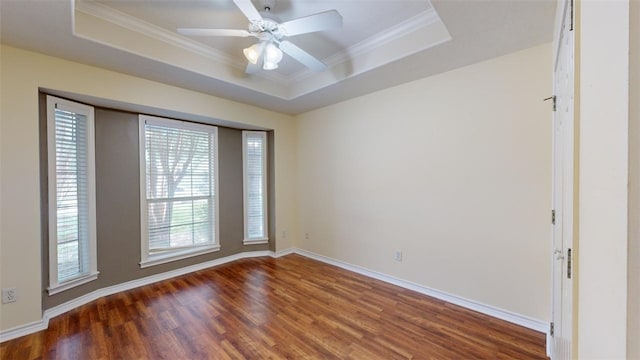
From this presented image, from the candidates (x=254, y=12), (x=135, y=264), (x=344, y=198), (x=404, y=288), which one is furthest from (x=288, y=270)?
(x=254, y=12)

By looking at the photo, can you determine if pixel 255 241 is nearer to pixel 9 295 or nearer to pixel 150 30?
pixel 9 295

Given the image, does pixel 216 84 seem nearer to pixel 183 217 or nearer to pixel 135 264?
pixel 183 217

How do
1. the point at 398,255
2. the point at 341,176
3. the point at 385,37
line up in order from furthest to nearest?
the point at 341,176, the point at 398,255, the point at 385,37

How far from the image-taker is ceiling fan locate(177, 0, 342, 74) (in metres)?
1.72

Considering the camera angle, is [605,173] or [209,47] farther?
[209,47]

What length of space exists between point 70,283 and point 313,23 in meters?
3.40

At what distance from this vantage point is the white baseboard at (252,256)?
2148 mm

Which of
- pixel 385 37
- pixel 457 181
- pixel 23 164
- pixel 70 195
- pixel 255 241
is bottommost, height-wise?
pixel 255 241

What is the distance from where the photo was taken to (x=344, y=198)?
3.69 metres

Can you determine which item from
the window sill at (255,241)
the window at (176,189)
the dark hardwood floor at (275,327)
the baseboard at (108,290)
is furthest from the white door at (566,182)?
the window at (176,189)

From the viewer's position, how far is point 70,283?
100 inches

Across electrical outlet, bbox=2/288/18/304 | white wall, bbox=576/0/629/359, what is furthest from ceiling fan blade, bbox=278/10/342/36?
electrical outlet, bbox=2/288/18/304

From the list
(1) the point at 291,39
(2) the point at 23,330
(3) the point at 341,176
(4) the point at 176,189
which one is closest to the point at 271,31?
(1) the point at 291,39

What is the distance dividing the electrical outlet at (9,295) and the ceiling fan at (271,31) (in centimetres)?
256
